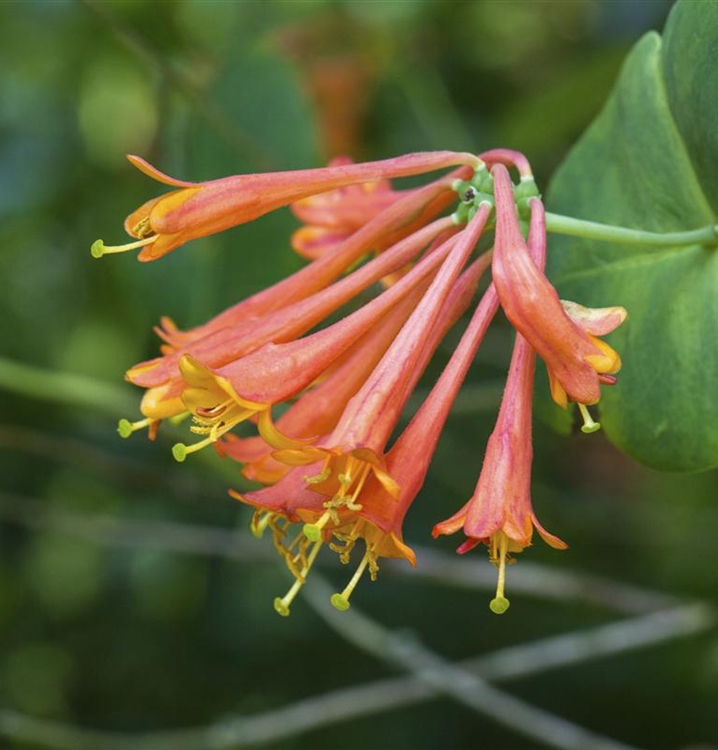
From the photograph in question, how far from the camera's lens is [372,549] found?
0.88 m

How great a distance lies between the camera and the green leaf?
957 millimetres

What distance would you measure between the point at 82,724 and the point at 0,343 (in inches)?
28.3

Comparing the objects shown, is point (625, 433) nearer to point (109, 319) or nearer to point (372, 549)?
point (372, 549)

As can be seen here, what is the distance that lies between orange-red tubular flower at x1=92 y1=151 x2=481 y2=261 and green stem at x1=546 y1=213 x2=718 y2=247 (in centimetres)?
→ 10

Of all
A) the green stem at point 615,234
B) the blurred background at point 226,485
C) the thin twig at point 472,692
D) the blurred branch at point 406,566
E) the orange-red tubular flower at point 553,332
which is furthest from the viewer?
the blurred background at point 226,485

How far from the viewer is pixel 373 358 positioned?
950 mm

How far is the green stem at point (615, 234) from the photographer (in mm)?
912

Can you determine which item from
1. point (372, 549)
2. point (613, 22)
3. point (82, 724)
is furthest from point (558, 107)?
point (82, 724)

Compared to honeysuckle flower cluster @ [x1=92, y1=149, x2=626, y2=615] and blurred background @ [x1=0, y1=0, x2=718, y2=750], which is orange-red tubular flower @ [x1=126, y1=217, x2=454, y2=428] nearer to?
honeysuckle flower cluster @ [x1=92, y1=149, x2=626, y2=615]

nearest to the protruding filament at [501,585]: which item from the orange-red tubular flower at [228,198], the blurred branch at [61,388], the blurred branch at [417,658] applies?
the orange-red tubular flower at [228,198]

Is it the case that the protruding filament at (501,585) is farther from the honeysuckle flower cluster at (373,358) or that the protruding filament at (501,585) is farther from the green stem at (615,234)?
the green stem at (615,234)

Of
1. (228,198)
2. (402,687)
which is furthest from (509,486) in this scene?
(402,687)

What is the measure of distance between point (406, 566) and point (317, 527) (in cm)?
98

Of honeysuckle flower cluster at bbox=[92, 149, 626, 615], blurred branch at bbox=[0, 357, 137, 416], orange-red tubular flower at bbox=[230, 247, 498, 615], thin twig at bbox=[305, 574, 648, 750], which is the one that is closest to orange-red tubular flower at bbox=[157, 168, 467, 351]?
honeysuckle flower cluster at bbox=[92, 149, 626, 615]
